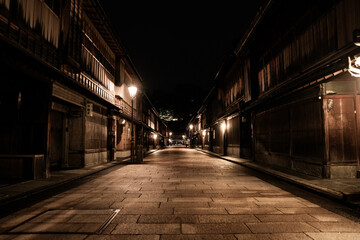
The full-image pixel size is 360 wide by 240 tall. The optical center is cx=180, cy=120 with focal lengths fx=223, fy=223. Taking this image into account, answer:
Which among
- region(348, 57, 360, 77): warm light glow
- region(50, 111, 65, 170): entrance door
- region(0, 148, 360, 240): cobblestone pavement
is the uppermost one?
region(348, 57, 360, 77): warm light glow

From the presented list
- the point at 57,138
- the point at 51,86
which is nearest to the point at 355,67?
the point at 51,86

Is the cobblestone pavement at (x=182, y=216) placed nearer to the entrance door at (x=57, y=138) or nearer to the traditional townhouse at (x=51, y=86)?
the traditional townhouse at (x=51, y=86)

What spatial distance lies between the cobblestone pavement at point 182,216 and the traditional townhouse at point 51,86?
4.18 m

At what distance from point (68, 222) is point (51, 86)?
25.6ft

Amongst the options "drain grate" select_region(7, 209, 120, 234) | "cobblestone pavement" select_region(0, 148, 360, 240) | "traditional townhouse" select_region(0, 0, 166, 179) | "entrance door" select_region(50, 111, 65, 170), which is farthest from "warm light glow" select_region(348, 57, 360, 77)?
"entrance door" select_region(50, 111, 65, 170)

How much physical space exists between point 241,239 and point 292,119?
32.8 ft

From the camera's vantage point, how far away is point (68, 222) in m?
4.80

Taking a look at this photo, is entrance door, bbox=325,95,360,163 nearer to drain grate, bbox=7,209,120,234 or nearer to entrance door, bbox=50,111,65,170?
drain grate, bbox=7,209,120,234

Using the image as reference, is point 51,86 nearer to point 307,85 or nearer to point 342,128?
point 307,85

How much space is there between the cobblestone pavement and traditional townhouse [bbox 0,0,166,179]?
418 cm

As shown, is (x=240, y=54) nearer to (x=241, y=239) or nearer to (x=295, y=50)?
(x=295, y=50)

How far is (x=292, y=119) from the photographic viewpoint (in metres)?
12.3

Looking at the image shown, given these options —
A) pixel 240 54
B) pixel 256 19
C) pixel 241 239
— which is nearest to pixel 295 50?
pixel 256 19

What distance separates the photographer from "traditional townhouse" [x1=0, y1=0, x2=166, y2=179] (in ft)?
29.9
